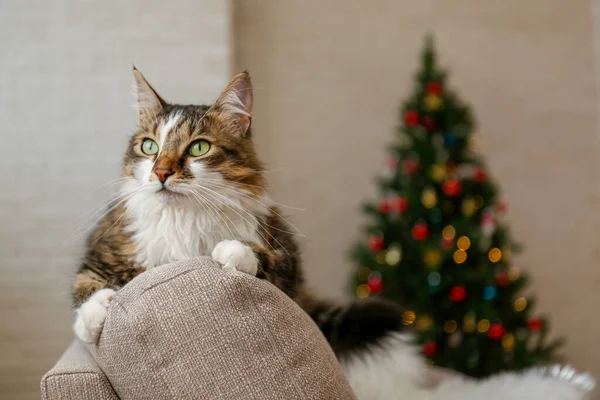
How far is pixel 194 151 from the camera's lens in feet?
4.23

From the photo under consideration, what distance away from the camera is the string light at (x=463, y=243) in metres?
2.34

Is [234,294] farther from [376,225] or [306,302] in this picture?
[376,225]

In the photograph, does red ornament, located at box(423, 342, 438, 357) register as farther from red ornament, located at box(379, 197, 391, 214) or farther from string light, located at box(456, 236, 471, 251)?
red ornament, located at box(379, 197, 391, 214)

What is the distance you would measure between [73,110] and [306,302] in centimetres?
131

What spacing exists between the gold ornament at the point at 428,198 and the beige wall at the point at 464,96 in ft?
1.73

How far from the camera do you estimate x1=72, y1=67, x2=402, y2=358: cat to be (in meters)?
1.24

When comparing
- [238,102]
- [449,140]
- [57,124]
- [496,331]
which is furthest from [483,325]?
[57,124]

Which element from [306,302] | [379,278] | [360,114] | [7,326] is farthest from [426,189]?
[7,326]

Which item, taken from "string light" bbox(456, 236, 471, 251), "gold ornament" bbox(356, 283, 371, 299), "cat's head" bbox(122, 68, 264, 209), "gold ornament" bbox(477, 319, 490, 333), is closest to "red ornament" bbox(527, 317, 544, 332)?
"gold ornament" bbox(477, 319, 490, 333)

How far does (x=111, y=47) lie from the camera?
2.33m

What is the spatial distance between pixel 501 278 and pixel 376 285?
20.9 inches

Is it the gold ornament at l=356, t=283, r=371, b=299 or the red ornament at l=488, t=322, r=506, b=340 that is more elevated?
the gold ornament at l=356, t=283, r=371, b=299

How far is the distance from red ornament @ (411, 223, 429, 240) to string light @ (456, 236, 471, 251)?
5.2 inches

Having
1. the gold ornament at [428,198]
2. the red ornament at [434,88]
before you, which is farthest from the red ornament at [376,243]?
the red ornament at [434,88]
